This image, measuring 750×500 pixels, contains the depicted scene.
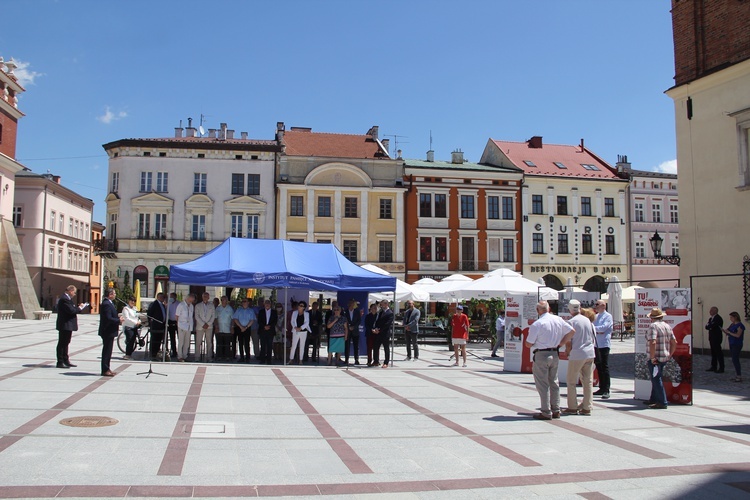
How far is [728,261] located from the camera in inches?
816

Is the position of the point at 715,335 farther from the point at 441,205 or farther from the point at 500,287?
the point at 441,205

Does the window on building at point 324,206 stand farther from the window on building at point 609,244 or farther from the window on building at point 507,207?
the window on building at point 609,244

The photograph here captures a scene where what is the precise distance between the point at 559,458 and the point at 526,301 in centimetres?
970

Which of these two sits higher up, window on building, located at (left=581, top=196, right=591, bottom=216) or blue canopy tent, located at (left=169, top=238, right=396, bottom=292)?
window on building, located at (left=581, top=196, right=591, bottom=216)

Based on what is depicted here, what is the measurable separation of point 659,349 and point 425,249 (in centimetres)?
3526

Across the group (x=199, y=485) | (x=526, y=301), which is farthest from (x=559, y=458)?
(x=526, y=301)

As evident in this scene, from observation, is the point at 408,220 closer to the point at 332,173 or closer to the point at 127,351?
the point at 332,173

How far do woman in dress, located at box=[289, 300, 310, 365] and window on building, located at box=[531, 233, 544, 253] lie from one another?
110 ft

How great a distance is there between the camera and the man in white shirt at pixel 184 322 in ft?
53.9

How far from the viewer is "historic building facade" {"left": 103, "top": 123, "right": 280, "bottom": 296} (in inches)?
1740

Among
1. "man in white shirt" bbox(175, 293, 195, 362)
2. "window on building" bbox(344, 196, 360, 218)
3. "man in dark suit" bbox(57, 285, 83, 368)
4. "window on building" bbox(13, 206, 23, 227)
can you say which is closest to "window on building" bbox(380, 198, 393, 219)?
"window on building" bbox(344, 196, 360, 218)

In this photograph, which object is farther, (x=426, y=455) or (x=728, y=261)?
(x=728, y=261)

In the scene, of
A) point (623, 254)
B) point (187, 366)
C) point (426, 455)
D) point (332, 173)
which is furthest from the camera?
point (623, 254)

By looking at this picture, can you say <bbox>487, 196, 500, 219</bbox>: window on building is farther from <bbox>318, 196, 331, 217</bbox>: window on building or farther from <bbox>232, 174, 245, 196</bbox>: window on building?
<bbox>232, 174, 245, 196</bbox>: window on building
